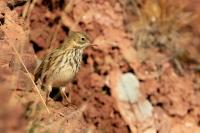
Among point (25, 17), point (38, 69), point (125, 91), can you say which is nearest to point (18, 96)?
point (38, 69)

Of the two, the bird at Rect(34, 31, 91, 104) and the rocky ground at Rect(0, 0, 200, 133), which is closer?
the bird at Rect(34, 31, 91, 104)

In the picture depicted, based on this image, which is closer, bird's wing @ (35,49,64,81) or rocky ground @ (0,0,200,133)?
bird's wing @ (35,49,64,81)

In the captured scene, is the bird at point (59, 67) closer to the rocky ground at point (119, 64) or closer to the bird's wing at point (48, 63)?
the bird's wing at point (48, 63)

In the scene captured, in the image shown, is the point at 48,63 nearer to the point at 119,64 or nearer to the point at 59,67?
the point at 59,67

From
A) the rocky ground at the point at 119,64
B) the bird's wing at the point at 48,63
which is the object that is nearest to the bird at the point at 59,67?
the bird's wing at the point at 48,63

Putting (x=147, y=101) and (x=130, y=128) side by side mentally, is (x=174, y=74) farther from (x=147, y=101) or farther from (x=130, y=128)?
(x=130, y=128)

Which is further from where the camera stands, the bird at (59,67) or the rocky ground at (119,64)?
the rocky ground at (119,64)

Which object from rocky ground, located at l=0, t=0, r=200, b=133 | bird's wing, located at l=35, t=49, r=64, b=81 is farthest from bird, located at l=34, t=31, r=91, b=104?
rocky ground, located at l=0, t=0, r=200, b=133

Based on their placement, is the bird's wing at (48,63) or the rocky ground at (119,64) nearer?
the bird's wing at (48,63)

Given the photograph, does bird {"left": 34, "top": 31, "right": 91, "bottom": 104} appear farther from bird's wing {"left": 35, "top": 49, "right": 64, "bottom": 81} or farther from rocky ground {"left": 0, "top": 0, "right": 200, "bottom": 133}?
rocky ground {"left": 0, "top": 0, "right": 200, "bottom": 133}
